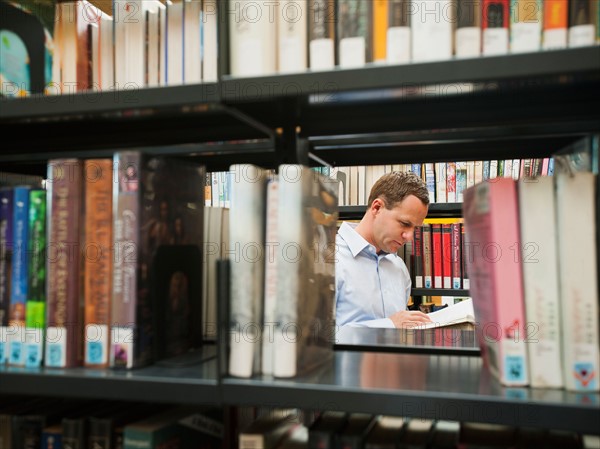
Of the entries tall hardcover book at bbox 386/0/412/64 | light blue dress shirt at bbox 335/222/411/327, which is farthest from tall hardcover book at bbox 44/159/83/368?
light blue dress shirt at bbox 335/222/411/327

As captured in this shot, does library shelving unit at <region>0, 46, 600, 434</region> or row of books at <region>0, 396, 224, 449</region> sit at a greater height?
library shelving unit at <region>0, 46, 600, 434</region>

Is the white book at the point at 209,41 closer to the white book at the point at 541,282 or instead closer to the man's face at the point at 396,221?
the white book at the point at 541,282

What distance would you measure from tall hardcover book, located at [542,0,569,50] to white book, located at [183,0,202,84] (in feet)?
1.76

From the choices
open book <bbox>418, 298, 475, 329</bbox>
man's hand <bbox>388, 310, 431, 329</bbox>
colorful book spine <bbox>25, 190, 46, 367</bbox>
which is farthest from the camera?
man's hand <bbox>388, 310, 431, 329</bbox>

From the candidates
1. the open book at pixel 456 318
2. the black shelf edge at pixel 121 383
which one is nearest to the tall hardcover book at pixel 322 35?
the black shelf edge at pixel 121 383

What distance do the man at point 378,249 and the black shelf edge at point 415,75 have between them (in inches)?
72.0

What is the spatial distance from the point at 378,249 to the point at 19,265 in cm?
201

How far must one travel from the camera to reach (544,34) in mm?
737

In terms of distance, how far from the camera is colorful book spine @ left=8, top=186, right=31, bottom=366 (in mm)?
882

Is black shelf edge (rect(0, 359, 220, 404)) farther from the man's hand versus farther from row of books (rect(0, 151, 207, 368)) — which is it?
the man's hand

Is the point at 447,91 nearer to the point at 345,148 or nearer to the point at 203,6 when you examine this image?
the point at 345,148

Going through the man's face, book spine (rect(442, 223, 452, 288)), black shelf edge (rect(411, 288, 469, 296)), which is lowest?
black shelf edge (rect(411, 288, 469, 296))

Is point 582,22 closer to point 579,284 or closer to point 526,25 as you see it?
point 526,25

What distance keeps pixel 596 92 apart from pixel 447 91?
241 millimetres
